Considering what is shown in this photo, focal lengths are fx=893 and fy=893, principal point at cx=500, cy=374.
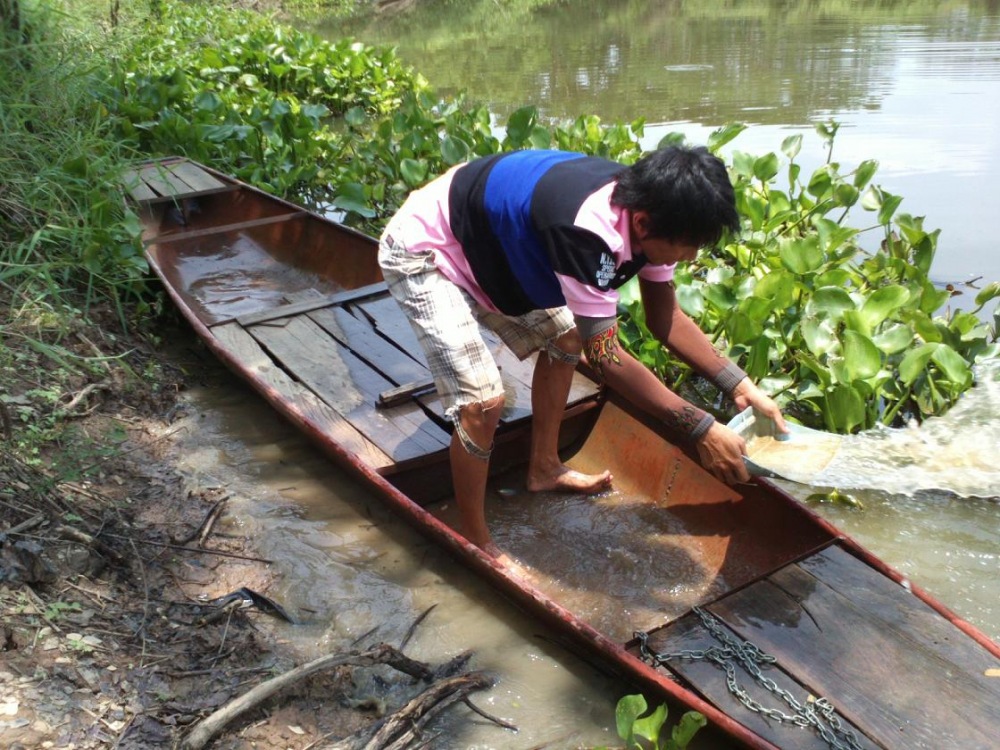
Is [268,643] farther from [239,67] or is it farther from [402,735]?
[239,67]

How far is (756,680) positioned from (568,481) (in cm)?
108

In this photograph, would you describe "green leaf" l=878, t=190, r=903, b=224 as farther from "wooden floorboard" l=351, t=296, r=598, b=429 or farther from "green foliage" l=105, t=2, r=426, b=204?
"green foliage" l=105, t=2, r=426, b=204

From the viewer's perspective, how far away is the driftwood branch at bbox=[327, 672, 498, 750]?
212cm

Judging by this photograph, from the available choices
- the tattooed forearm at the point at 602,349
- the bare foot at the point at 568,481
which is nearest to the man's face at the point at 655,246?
the tattooed forearm at the point at 602,349

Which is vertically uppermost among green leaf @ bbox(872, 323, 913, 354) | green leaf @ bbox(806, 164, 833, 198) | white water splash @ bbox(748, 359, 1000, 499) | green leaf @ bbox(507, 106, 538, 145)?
green leaf @ bbox(507, 106, 538, 145)

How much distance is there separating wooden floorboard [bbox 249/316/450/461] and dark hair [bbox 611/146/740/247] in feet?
→ 4.25

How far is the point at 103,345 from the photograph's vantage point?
155 inches

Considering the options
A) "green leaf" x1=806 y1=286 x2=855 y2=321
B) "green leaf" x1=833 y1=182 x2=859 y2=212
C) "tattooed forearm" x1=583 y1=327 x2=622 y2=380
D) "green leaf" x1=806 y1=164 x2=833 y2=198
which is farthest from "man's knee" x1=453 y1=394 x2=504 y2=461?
"green leaf" x1=833 y1=182 x2=859 y2=212

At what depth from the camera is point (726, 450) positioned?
239 cm

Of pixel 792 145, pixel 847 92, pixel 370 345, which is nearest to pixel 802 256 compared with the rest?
pixel 792 145

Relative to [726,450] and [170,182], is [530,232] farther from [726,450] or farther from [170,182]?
[170,182]

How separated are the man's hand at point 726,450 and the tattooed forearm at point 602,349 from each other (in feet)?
1.04

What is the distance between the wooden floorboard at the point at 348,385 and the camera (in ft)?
10.5

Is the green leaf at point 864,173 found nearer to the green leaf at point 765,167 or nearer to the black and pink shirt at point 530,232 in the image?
the green leaf at point 765,167
